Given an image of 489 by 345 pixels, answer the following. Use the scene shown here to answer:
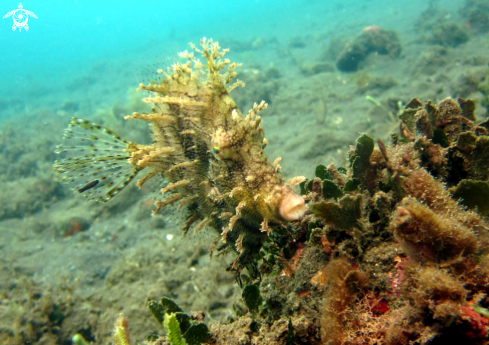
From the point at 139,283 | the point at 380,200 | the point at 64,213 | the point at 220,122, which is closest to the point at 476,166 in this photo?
the point at 380,200

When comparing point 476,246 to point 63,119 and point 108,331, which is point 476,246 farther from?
point 63,119

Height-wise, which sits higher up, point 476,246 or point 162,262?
point 476,246

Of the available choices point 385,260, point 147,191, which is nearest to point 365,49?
point 147,191

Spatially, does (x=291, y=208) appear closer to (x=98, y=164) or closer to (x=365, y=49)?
(x=98, y=164)

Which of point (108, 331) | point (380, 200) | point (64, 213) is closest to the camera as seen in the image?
point (380, 200)

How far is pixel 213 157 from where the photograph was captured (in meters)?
2.33

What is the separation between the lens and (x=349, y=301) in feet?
5.90

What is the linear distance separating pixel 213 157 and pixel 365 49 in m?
19.0

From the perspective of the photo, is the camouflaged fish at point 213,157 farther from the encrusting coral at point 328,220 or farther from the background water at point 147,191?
the background water at point 147,191

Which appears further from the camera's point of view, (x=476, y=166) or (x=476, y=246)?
(x=476, y=166)

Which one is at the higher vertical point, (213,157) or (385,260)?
(213,157)

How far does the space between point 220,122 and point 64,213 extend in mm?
11666

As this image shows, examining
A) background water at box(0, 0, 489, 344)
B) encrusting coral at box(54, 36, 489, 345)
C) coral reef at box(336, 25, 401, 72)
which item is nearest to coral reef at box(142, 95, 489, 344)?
encrusting coral at box(54, 36, 489, 345)

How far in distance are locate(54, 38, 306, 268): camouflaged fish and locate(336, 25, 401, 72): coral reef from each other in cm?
1722
